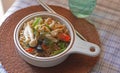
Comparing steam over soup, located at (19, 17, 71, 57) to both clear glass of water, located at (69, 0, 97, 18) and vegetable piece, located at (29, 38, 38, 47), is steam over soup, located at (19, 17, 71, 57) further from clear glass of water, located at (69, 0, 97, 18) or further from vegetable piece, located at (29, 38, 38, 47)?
clear glass of water, located at (69, 0, 97, 18)

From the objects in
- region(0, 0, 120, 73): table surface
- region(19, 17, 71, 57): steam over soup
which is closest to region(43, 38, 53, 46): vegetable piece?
region(19, 17, 71, 57): steam over soup

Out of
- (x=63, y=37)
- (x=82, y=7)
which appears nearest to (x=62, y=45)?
(x=63, y=37)

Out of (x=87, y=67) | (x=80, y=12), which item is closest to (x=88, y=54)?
(x=87, y=67)

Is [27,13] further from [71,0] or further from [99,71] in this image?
[99,71]

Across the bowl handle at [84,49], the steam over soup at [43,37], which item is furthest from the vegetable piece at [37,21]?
the bowl handle at [84,49]

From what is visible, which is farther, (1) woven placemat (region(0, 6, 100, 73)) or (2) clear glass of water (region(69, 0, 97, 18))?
(2) clear glass of water (region(69, 0, 97, 18))

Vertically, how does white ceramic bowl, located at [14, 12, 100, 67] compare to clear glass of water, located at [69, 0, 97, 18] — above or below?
below
